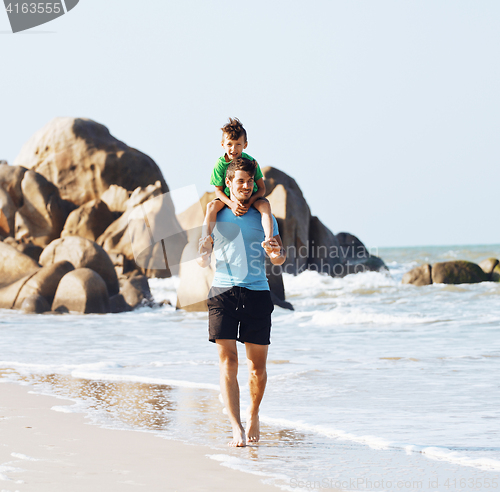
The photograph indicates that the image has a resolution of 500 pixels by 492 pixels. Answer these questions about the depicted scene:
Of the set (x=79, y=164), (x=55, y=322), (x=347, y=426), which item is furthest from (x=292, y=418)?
(x=79, y=164)

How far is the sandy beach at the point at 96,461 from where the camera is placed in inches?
127

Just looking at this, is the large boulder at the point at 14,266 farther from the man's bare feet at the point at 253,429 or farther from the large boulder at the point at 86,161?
the man's bare feet at the point at 253,429

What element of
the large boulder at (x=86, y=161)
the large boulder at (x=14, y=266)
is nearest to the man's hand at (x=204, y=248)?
the large boulder at (x=14, y=266)

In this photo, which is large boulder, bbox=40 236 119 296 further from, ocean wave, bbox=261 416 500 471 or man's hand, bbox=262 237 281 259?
man's hand, bbox=262 237 281 259

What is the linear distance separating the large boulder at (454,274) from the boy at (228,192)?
2110cm

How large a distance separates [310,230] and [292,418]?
2107 cm

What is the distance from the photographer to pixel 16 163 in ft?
95.7

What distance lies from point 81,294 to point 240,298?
10.9 metres

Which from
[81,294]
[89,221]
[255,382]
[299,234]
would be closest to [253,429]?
[255,382]

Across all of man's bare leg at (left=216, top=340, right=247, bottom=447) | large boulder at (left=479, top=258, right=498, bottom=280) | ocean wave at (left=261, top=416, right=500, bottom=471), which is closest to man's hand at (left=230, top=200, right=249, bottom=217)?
man's bare leg at (left=216, top=340, right=247, bottom=447)

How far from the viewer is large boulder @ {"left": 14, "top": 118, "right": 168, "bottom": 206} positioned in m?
26.8

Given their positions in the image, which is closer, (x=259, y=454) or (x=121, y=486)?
(x=121, y=486)

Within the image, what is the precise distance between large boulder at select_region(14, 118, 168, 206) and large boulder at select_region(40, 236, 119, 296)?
30.6 ft

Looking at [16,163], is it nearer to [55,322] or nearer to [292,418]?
[55,322]
